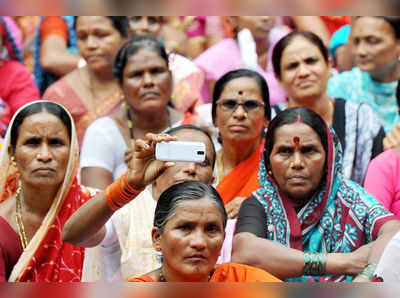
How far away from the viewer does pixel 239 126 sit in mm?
3285

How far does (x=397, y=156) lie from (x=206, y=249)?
132cm

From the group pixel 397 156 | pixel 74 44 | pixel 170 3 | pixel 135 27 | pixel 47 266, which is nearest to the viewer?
pixel 170 3

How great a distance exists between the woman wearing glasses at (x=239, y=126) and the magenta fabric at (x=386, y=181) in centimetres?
58

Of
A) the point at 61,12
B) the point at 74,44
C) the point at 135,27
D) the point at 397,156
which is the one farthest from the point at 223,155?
the point at 61,12

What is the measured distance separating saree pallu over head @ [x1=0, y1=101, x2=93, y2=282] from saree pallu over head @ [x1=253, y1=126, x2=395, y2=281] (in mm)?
855

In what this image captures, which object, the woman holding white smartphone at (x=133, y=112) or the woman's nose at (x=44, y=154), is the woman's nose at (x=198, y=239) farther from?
the woman holding white smartphone at (x=133, y=112)

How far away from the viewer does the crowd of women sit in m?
2.26

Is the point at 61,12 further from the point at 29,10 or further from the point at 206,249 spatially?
the point at 206,249

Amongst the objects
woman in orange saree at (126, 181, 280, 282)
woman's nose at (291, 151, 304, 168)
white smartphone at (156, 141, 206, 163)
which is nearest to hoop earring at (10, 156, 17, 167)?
woman in orange saree at (126, 181, 280, 282)

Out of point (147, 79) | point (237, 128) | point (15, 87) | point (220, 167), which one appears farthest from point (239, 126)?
point (15, 87)

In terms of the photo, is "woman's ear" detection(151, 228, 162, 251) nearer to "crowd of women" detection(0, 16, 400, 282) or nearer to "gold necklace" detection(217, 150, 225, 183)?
"crowd of women" detection(0, 16, 400, 282)

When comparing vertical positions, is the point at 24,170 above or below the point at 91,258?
above

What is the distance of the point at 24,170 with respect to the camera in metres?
2.86

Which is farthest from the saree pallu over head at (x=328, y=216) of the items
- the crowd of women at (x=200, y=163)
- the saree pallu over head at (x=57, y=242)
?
the saree pallu over head at (x=57, y=242)
